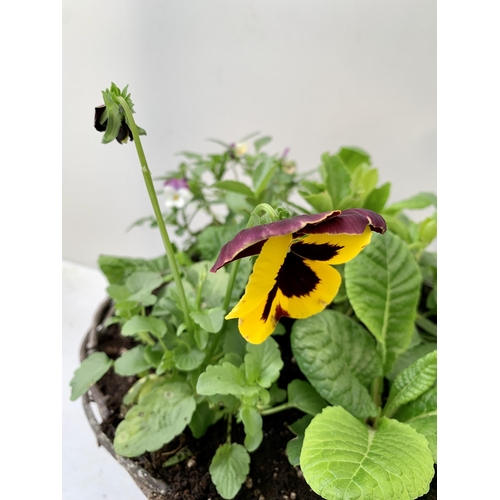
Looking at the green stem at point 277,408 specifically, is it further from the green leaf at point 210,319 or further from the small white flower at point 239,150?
the small white flower at point 239,150

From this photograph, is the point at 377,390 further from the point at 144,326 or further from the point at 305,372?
the point at 144,326

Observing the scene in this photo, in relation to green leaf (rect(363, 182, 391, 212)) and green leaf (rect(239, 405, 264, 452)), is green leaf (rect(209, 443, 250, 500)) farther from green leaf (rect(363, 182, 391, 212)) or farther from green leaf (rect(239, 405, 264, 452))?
green leaf (rect(363, 182, 391, 212))

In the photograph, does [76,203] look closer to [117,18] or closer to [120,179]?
[120,179]

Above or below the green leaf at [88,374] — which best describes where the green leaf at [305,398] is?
below

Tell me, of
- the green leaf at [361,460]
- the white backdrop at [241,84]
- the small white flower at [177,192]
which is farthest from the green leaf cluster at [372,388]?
the white backdrop at [241,84]
